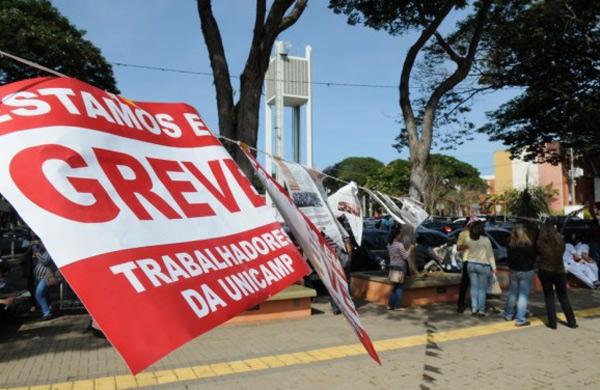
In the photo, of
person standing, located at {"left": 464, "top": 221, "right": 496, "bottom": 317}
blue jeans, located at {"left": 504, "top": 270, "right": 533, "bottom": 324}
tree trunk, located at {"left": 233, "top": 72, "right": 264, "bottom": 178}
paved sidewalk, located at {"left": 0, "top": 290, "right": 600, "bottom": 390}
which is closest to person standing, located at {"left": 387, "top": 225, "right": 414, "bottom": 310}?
paved sidewalk, located at {"left": 0, "top": 290, "right": 600, "bottom": 390}

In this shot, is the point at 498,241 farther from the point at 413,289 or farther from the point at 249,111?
the point at 249,111

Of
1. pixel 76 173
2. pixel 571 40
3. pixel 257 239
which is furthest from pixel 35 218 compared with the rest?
pixel 571 40

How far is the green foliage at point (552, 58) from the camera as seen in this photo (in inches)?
621

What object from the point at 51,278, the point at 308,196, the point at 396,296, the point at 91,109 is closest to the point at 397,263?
the point at 396,296

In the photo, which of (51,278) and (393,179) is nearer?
(51,278)

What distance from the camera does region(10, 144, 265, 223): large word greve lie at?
161 centimetres

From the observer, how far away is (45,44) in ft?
60.2

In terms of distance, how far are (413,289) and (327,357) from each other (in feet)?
14.4

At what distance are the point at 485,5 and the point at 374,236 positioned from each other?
6699 mm

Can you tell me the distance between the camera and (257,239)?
7.74 feet

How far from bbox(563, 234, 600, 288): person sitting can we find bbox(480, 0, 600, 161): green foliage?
531 cm

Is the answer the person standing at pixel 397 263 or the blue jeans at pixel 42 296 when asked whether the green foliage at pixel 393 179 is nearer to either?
the person standing at pixel 397 263

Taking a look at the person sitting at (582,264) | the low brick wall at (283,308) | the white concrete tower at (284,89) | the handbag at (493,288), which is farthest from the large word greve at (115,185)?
the white concrete tower at (284,89)

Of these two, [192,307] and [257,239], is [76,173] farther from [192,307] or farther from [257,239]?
[257,239]
